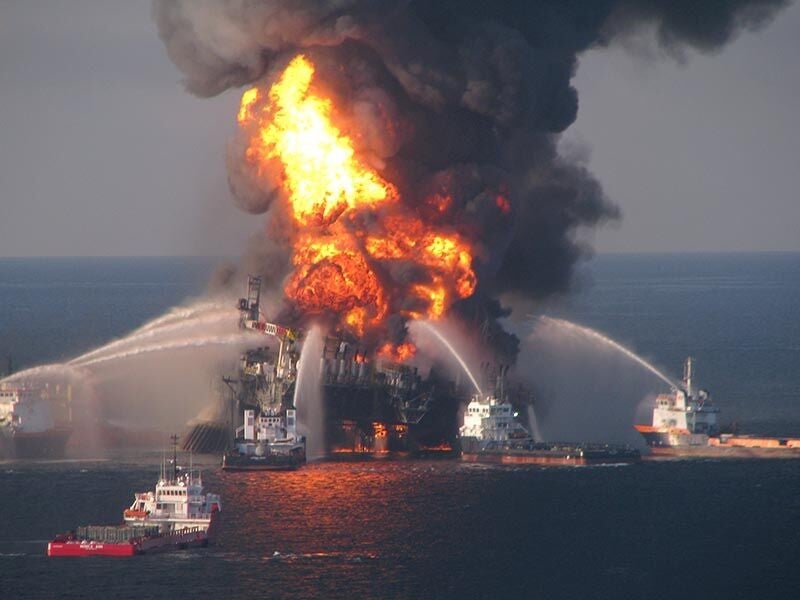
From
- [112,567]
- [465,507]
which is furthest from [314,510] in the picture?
[112,567]

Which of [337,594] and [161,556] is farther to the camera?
[161,556]

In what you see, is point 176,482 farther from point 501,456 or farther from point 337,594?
point 501,456

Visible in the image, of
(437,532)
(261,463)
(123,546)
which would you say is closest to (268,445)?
(261,463)

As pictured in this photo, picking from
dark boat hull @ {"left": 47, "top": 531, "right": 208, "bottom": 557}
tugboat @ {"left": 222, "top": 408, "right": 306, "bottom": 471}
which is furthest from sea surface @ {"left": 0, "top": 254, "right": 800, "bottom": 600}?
tugboat @ {"left": 222, "top": 408, "right": 306, "bottom": 471}

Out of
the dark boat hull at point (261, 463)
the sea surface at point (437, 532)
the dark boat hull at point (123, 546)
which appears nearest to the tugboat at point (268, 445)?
the dark boat hull at point (261, 463)

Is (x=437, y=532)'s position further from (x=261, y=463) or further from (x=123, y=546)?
(x=261, y=463)

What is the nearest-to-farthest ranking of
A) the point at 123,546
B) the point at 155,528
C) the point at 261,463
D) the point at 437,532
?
the point at 123,546 < the point at 155,528 < the point at 437,532 < the point at 261,463

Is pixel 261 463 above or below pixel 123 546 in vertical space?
above

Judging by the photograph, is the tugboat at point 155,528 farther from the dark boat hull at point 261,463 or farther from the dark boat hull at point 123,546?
A: the dark boat hull at point 261,463
